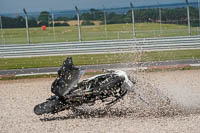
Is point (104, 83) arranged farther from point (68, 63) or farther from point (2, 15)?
point (2, 15)

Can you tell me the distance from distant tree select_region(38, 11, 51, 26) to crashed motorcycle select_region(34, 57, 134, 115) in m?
22.1

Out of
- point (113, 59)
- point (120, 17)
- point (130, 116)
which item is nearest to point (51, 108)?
point (130, 116)

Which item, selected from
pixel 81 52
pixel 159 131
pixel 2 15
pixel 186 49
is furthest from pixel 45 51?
pixel 159 131

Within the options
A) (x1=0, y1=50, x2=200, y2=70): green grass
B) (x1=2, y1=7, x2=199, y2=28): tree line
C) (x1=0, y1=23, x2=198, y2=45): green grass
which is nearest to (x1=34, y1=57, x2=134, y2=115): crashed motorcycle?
(x1=0, y1=50, x2=200, y2=70): green grass

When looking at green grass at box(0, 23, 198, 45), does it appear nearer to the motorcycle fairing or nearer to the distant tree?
the distant tree

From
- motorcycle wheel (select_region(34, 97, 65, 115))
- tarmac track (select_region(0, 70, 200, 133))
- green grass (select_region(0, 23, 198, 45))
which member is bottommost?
tarmac track (select_region(0, 70, 200, 133))

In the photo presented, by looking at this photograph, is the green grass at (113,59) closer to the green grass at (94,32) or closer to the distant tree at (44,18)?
the green grass at (94,32)

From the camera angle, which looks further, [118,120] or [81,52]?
[81,52]

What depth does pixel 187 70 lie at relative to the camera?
792 inches

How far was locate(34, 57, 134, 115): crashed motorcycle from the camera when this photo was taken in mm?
10781

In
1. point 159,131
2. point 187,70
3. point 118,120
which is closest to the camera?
point 159,131

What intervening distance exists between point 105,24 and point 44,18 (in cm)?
455

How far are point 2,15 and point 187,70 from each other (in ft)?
55.6

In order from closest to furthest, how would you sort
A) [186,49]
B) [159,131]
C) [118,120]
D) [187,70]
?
[159,131] < [118,120] < [187,70] < [186,49]
